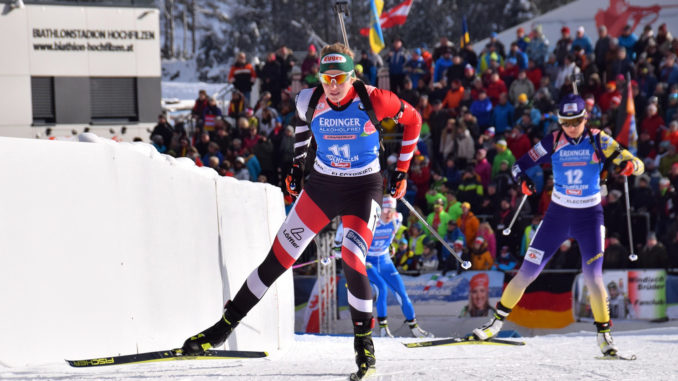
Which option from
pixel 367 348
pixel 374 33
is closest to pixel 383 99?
pixel 367 348

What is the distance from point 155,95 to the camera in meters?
23.1

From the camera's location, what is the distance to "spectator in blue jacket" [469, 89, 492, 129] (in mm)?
16766

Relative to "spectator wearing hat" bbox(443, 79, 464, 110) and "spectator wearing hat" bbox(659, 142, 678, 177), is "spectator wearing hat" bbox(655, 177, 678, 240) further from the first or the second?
"spectator wearing hat" bbox(443, 79, 464, 110)

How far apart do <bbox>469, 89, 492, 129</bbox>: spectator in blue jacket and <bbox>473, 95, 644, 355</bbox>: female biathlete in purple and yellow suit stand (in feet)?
29.1

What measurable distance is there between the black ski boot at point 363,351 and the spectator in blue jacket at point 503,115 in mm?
11365

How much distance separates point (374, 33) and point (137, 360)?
47.5ft

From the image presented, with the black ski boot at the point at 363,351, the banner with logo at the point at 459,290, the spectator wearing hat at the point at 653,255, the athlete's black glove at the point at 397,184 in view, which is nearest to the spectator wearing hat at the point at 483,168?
the banner with logo at the point at 459,290

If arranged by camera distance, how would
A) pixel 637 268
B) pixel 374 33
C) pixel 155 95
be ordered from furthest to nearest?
pixel 155 95, pixel 374 33, pixel 637 268

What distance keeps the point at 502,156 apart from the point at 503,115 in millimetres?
1533

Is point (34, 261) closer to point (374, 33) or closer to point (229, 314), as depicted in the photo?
point (229, 314)

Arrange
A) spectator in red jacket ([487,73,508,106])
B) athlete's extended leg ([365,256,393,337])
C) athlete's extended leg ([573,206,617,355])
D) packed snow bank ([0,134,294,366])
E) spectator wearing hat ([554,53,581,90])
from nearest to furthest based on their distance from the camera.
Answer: packed snow bank ([0,134,294,366]) → athlete's extended leg ([573,206,617,355]) → athlete's extended leg ([365,256,393,337]) → spectator wearing hat ([554,53,581,90]) → spectator in red jacket ([487,73,508,106])

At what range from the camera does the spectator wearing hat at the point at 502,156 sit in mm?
15273

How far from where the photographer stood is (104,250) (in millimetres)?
5625

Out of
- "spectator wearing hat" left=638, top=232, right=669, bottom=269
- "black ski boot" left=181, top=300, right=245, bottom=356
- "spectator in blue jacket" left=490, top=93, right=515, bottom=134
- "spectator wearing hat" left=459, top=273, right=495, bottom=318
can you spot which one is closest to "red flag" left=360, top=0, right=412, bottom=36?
"spectator in blue jacket" left=490, top=93, right=515, bottom=134
